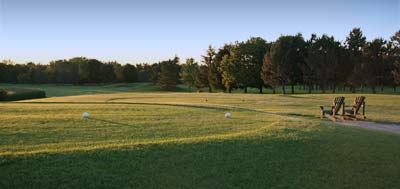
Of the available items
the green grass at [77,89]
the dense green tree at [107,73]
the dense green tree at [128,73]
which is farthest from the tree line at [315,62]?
the dense green tree at [107,73]

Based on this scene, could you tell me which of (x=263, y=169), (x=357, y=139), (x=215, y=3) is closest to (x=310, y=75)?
(x=215, y=3)

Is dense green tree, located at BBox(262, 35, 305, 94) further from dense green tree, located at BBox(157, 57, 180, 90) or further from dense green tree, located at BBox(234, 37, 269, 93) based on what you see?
dense green tree, located at BBox(157, 57, 180, 90)

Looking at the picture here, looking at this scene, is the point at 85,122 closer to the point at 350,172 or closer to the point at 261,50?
the point at 350,172

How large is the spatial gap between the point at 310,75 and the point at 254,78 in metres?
9.71

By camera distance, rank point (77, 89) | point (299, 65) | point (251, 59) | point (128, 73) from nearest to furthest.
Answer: point (299, 65)
point (251, 59)
point (77, 89)
point (128, 73)

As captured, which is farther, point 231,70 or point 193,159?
point 231,70

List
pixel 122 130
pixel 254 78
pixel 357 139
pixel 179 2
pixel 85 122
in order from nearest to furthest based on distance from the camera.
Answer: pixel 357 139 → pixel 122 130 → pixel 85 122 → pixel 179 2 → pixel 254 78

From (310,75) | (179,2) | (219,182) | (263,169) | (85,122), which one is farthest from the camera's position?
(310,75)

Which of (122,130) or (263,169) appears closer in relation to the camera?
(263,169)

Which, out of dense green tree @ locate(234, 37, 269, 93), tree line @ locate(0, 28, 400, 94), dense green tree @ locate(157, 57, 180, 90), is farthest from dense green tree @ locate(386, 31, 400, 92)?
dense green tree @ locate(157, 57, 180, 90)

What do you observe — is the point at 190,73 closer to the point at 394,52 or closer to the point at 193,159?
the point at 394,52

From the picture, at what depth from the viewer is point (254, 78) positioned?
168 ft

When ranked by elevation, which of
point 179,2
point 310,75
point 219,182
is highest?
point 179,2

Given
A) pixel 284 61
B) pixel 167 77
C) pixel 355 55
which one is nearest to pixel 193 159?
pixel 284 61
